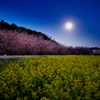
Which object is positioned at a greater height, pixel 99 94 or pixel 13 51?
pixel 13 51

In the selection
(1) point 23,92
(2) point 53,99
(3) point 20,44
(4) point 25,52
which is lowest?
(1) point 23,92

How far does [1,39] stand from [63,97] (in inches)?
320

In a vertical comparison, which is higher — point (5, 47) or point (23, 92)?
point (5, 47)

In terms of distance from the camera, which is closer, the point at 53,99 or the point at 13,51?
the point at 53,99

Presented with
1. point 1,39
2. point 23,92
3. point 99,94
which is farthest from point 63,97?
point 1,39

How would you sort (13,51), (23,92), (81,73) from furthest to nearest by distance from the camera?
(13,51) < (81,73) < (23,92)

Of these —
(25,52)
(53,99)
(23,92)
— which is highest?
(25,52)

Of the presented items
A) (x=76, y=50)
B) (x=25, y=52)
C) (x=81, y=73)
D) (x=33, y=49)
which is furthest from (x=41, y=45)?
(x=76, y=50)

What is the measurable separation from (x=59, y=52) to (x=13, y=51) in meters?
9.74

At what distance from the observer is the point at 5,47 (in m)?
7.66

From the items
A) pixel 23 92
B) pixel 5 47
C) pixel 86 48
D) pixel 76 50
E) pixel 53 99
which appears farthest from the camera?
pixel 86 48

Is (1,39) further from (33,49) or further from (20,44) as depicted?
(33,49)

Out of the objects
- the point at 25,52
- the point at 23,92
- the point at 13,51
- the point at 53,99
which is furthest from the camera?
the point at 25,52

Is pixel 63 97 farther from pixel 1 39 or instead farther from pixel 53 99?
pixel 1 39
